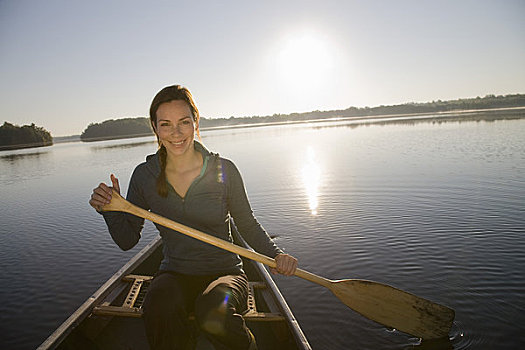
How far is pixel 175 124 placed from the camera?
2.78 metres

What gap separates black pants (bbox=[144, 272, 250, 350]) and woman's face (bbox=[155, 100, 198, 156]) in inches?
47.9

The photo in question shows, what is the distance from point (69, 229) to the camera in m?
9.71

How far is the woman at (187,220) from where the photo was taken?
2400mm

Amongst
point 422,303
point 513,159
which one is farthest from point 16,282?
point 513,159

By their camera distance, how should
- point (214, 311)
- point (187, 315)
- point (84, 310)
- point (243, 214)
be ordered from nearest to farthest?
point (214, 311) < point (187, 315) < point (243, 214) < point (84, 310)

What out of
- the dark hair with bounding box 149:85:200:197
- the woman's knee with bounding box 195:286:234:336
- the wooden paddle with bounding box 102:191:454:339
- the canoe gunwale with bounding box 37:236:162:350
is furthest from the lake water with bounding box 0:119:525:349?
the dark hair with bounding box 149:85:200:197

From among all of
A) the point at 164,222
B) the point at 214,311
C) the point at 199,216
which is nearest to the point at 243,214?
the point at 199,216

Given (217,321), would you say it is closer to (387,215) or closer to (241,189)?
(241,189)

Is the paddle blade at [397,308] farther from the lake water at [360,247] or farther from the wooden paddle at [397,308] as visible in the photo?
the lake water at [360,247]

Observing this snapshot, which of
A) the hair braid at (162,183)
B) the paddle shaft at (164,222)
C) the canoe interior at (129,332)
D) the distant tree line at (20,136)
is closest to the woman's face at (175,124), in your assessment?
the hair braid at (162,183)

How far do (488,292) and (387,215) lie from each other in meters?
3.92

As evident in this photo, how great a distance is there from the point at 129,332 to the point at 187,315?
4.44ft

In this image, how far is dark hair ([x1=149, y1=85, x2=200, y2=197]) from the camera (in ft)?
9.07

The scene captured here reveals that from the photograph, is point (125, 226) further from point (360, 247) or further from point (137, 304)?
point (360, 247)
